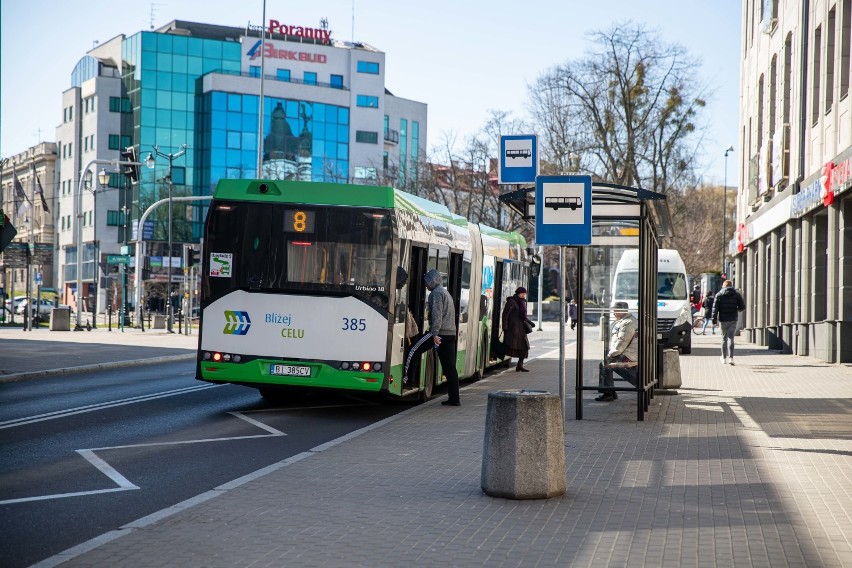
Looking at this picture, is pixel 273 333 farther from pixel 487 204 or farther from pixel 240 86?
pixel 240 86

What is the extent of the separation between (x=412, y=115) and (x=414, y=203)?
90.9 metres

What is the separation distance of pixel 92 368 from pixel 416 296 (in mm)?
9769

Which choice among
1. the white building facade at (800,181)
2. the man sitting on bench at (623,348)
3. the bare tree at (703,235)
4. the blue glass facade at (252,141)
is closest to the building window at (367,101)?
the blue glass facade at (252,141)

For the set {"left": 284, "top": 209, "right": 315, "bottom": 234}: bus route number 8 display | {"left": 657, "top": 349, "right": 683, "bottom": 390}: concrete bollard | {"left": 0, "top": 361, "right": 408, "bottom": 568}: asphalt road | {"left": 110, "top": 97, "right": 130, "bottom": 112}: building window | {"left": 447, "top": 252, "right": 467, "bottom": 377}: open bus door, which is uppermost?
{"left": 110, "top": 97, "right": 130, "bottom": 112}: building window

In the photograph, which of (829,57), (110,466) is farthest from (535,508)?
(829,57)

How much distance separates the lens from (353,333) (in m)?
14.2

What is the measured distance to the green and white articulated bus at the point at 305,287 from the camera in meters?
14.2

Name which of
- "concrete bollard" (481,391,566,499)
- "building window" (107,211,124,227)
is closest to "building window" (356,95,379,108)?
"building window" (107,211,124,227)

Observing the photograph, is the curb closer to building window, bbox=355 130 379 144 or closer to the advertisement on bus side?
the advertisement on bus side

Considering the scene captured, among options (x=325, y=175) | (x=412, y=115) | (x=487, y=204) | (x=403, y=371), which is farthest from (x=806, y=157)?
(x=412, y=115)

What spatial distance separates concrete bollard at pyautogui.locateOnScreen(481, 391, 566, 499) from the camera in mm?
8405

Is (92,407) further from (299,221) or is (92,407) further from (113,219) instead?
(113,219)

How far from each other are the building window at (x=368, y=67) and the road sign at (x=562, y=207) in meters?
80.3

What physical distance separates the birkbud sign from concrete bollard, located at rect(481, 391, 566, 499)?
82845 mm
